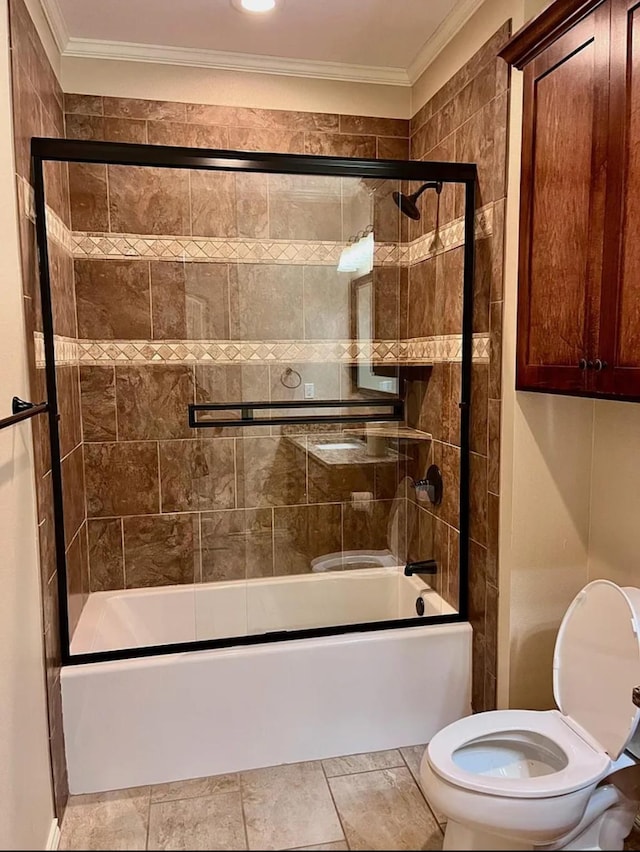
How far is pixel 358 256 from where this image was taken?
2.68 meters

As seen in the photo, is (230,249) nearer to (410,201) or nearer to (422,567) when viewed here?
(410,201)

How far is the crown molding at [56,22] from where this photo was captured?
2209mm

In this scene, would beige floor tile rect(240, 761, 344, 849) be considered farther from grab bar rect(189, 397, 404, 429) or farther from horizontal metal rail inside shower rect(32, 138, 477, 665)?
grab bar rect(189, 397, 404, 429)

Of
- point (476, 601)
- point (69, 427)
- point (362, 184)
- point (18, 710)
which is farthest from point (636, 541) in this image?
point (69, 427)

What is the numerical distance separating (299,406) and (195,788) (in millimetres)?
1518

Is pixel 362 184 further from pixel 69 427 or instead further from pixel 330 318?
pixel 69 427

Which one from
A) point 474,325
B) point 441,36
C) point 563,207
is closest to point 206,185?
point 441,36

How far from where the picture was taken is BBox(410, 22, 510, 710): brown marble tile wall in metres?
2.17

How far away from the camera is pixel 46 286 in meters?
2.08

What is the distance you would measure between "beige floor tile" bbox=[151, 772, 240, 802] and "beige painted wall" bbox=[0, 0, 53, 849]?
377 mm

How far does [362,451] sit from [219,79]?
1.79 m

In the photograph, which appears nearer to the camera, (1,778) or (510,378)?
(1,778)

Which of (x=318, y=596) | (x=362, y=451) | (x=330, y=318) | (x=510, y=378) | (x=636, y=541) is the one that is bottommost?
(x=318, y=596)

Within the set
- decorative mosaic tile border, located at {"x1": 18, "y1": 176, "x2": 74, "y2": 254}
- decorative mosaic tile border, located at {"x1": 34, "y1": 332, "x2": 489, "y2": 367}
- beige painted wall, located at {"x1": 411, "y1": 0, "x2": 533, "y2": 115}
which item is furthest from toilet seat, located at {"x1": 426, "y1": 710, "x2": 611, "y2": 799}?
beige painted wall, located at {"x1": 411, "y1": 0, "x2": 533, "y2": 115}
